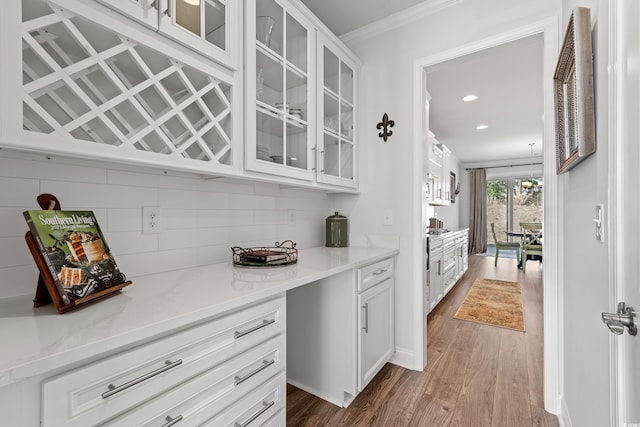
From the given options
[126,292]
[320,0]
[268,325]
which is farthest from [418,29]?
[126,292]

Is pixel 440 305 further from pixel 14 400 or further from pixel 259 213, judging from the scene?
pixel 14 400

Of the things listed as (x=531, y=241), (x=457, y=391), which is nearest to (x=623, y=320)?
(x=457, y=391)

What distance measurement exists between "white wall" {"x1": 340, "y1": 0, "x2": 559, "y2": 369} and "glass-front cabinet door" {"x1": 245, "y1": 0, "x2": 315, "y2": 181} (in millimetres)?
668

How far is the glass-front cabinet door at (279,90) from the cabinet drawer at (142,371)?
0.75m

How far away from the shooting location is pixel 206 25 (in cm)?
123

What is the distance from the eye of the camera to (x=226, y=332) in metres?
0.96

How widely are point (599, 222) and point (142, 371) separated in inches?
54.0

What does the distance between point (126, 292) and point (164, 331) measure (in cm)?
38

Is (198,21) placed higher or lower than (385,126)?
higher

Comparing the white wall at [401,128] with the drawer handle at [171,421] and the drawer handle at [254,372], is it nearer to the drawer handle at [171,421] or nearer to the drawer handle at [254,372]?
the drawer handle at [254,372]

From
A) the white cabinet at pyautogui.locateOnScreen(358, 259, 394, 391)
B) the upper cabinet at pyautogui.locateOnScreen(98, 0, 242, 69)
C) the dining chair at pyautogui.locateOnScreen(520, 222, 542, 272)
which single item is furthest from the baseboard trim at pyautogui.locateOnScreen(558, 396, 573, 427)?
the dining chair at pyautogui.locateOnScreen(520, 222, 542, 272)

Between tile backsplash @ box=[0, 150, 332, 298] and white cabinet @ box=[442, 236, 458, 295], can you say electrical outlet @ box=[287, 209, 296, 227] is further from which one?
white cabinet @ box=[442, 236, 458, 295]

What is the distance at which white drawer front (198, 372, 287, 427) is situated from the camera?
0.97 m

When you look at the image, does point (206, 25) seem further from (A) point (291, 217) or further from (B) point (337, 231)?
(B) point (337, 231)
